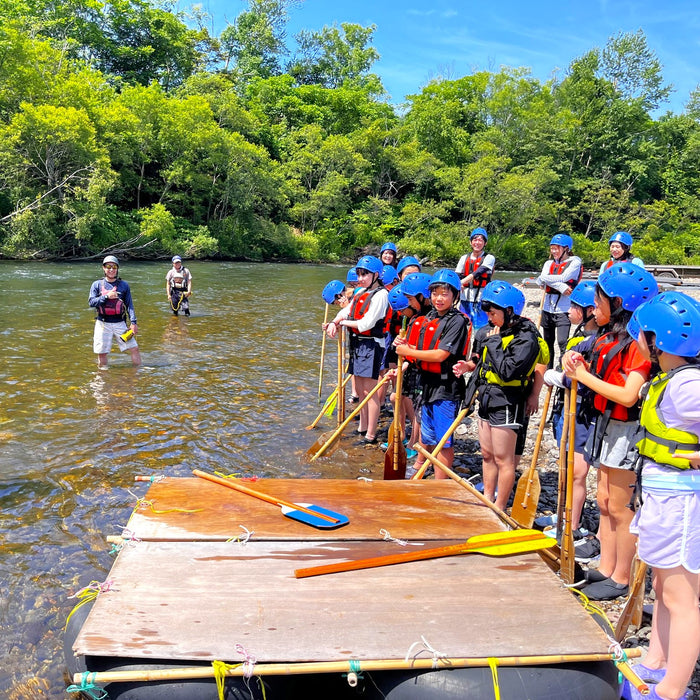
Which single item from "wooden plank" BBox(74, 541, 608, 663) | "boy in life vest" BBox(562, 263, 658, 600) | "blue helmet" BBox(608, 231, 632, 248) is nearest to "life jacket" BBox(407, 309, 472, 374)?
"boy in life vest" BBox(562, 263, 658, 600)

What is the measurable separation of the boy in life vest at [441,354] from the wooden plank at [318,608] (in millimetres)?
2266

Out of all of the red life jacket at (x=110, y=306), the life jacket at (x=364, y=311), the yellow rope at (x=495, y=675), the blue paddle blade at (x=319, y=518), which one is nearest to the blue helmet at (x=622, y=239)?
the life jacket at (x=364, y=311)

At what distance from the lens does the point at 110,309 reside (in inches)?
412

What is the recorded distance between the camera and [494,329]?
5.21m

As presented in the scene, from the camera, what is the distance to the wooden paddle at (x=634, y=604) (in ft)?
11.0

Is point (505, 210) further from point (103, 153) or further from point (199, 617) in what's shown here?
point (199, 617)

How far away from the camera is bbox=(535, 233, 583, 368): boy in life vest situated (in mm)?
8594

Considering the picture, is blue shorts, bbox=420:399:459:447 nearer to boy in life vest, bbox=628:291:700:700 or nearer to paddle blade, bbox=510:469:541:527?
paddle blade, bbox=510:469:541:527

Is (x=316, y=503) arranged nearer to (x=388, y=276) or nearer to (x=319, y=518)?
(x=319, y=518)

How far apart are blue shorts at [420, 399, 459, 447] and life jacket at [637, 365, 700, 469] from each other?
8.65 feet

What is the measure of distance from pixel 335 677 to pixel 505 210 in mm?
53091

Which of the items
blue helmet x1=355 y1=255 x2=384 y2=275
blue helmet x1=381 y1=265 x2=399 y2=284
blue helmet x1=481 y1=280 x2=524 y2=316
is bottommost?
blue helmet x1=481 y1=280 x2=524 y2=316

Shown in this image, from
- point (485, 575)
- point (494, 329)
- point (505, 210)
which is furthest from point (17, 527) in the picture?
point (505, 210)

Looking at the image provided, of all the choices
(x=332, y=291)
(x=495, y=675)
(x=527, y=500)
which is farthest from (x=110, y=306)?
(x=495, y=675)
